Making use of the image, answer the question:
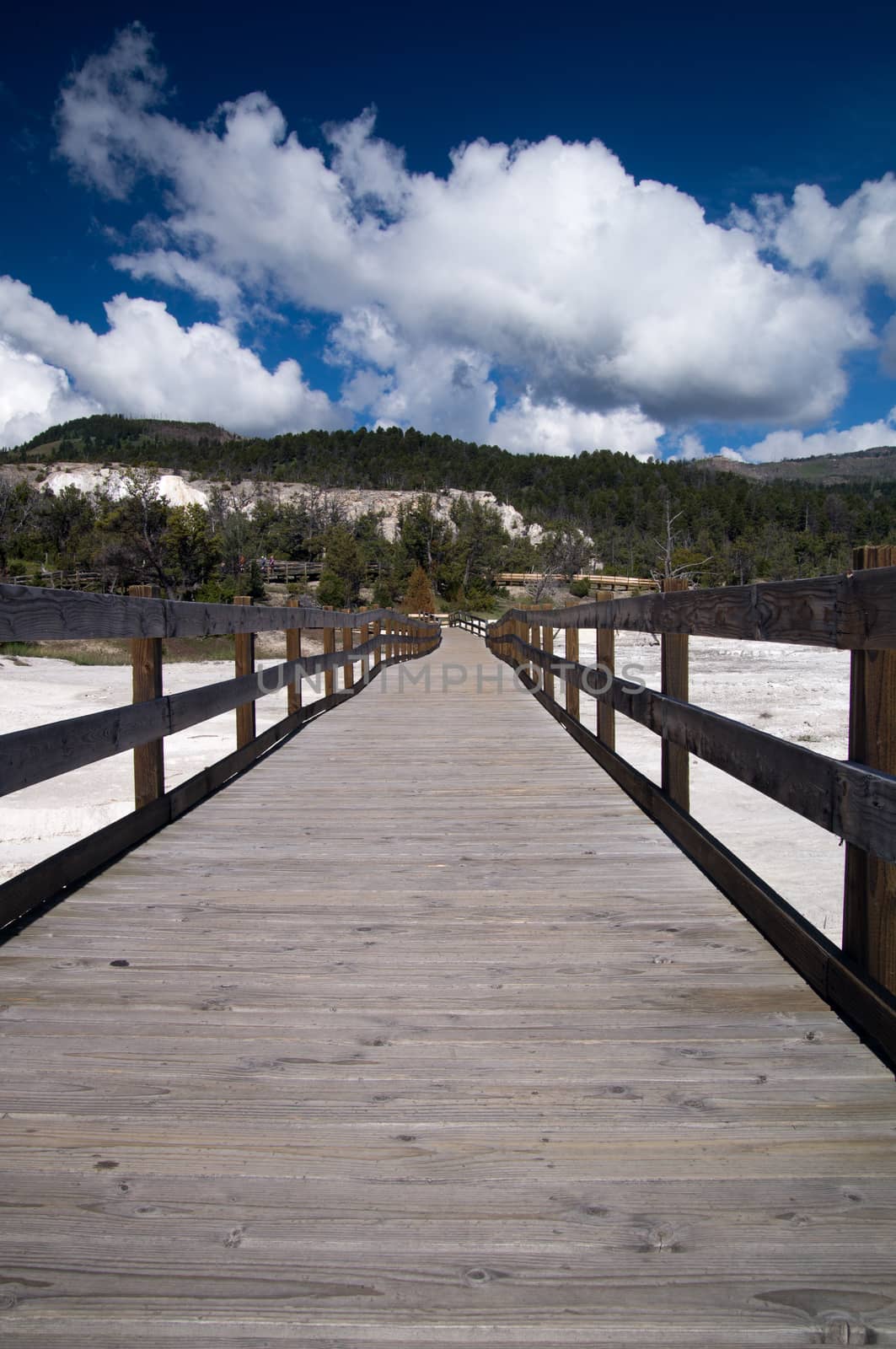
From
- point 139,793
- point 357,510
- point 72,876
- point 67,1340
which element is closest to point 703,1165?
point 67,1340

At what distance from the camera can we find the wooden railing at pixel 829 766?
2.11m

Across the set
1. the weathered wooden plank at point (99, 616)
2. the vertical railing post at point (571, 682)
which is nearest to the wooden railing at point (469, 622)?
the vertical railing post at point (571, 682)

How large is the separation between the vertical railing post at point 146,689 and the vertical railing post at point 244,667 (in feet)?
4.48

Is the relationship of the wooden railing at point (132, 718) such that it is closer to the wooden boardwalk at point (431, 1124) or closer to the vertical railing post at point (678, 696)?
the wooden boardwalk at point (431, 1124)

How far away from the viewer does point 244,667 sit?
5754 mm

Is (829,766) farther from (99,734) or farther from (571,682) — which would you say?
(571,682)

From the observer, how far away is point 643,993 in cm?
246

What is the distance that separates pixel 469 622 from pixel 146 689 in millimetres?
46836

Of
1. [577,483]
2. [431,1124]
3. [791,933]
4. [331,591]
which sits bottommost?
[431,1124]

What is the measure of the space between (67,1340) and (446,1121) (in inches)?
30.2

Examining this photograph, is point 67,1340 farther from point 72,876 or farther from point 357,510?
point 357,510

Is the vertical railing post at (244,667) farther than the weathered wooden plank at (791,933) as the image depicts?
Yes

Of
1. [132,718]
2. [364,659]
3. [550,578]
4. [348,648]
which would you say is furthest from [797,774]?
[550,578]

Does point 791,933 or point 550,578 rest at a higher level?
point 550,578
